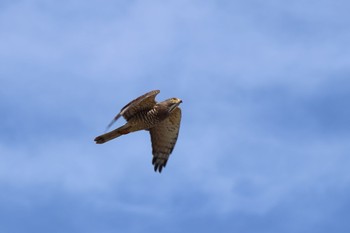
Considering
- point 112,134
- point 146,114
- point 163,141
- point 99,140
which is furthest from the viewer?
point 163,141

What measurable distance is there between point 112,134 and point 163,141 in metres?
2.59

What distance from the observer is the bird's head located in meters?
27.8

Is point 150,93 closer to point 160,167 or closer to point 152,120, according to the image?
point 152,120

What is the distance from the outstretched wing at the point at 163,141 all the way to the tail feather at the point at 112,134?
1949 millimetres

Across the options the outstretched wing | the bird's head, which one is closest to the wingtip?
the bird's head

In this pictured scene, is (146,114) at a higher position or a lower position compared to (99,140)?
higher

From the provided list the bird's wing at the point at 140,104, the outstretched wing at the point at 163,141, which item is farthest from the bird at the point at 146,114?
the outstretched wing at the point at 163,141

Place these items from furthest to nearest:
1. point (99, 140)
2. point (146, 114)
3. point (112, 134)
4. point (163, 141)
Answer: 1. point (163, 141)
2. point (146, 114)
3. point (112, 134)
4. point (99, 140)

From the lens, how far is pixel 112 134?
2742 centimetres

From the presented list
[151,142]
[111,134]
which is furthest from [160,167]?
[111,134]

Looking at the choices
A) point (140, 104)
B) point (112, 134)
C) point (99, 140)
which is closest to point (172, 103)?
point (140, 104)

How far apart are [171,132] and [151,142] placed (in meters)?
0.79

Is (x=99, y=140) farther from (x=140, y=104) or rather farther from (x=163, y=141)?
(x=163, y=141)

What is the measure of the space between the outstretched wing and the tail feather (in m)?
1.95
